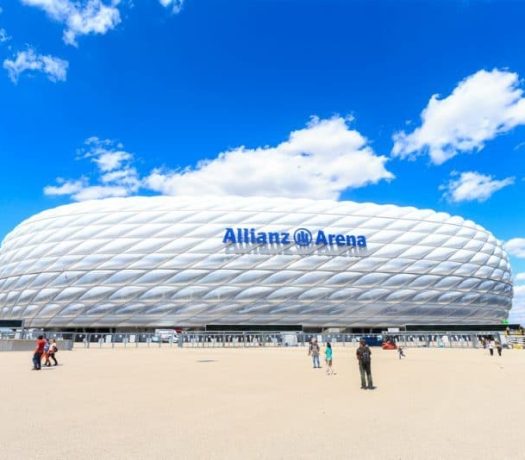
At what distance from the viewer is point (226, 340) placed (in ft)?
130

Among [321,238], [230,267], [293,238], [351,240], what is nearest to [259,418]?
[230,267]

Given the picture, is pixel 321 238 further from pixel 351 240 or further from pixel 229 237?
pixel 229 237

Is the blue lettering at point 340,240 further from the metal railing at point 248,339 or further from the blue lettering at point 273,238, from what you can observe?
the metal railing at point 248,339

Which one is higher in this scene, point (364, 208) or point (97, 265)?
point (364, 208)

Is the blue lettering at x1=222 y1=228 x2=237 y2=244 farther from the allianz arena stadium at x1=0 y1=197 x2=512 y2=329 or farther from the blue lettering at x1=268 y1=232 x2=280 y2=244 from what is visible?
the blue lettering at x1=268 y1=232 x2=280 y2=244

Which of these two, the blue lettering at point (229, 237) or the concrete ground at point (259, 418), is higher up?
the blue lettering at point (229, 237)

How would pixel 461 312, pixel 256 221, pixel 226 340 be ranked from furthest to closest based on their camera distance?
pixel 461 312
pixel 256 221
pixel 226 340

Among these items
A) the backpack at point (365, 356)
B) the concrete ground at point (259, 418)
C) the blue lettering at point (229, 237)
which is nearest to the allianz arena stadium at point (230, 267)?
the blue lettering at point (229, 237)

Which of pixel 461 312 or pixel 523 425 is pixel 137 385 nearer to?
pixel 523 425

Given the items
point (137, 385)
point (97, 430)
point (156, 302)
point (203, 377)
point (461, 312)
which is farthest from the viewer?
point (461, 312)

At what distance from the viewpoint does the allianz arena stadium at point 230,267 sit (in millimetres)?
47688

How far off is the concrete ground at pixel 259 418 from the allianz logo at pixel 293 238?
35.7m

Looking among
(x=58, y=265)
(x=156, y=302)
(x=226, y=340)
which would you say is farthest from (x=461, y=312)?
(x=58, y=265)

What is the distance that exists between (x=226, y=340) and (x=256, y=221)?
1518 cm
